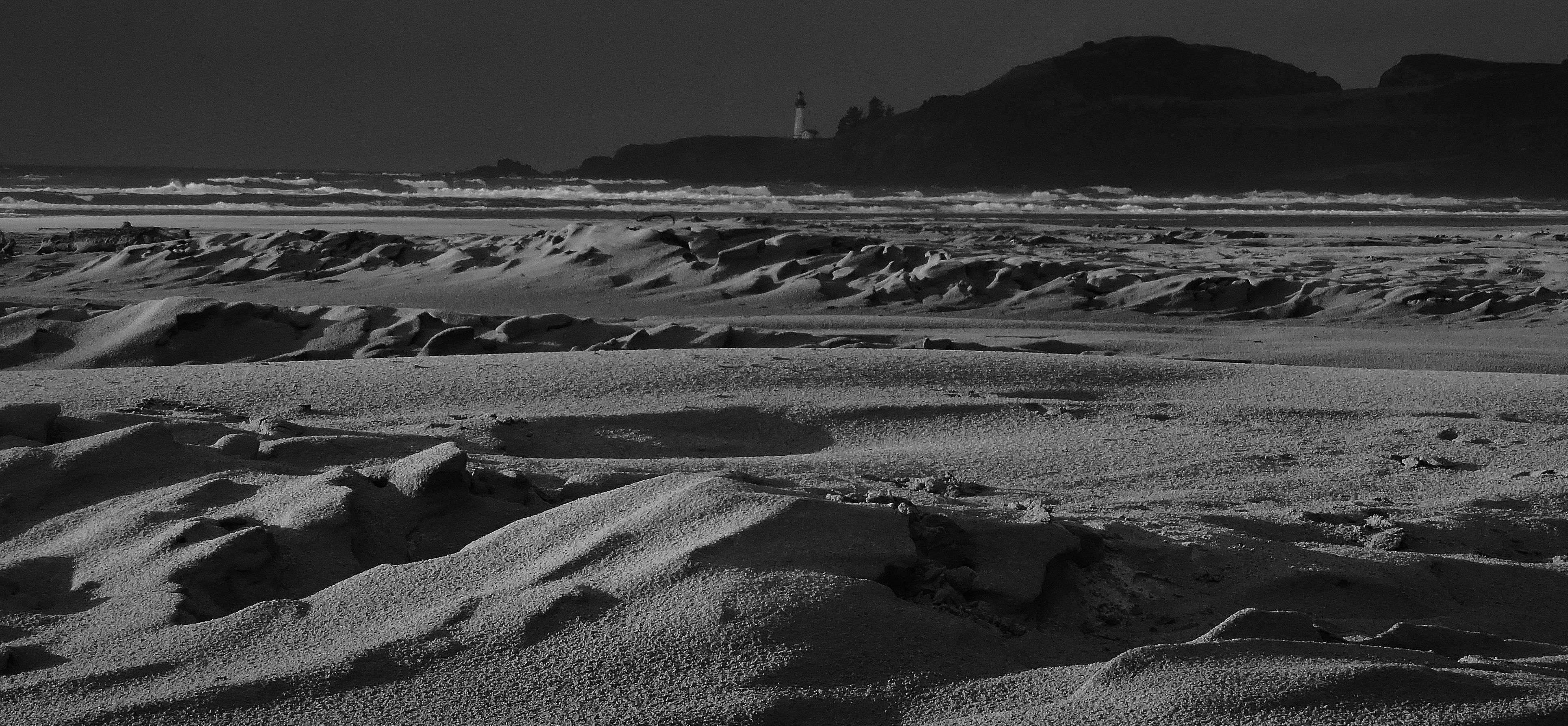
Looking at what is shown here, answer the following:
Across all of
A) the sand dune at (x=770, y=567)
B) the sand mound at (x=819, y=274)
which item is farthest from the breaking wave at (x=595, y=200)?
the sand dune at (x=770, y=567)

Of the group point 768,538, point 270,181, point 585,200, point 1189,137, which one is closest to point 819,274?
point 768,538

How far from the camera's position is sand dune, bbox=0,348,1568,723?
1.41 metres

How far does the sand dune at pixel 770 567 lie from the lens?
1.41 meters

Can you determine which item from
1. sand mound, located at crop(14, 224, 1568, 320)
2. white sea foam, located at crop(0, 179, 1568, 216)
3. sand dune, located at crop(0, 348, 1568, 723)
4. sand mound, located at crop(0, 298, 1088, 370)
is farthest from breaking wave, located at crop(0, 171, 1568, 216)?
sand dune, located at crop(0, 348, 1568, 723)

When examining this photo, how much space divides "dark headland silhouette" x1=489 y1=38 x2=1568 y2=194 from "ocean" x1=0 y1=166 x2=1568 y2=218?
16.6 m

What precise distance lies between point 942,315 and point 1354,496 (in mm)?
3739

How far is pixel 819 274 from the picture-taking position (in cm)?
685

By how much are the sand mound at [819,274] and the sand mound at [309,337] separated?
161 centimetres

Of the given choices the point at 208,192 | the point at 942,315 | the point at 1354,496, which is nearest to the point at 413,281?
the point at 942,315

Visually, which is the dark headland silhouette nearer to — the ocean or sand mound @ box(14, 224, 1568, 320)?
the ocean

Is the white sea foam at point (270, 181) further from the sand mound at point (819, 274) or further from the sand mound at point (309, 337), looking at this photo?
the sand mound at point (309, 337)

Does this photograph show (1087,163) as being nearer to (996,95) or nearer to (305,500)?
(996,95)

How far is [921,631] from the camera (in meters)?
1.57

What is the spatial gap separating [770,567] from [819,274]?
5263mm
